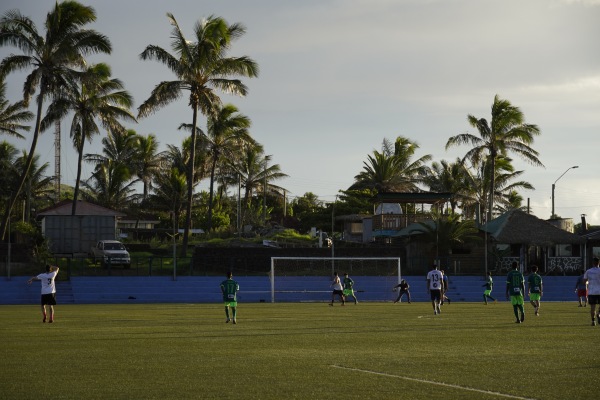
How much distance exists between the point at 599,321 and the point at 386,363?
43.0ft

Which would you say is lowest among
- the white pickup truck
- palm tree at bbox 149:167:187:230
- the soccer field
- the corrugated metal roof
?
the soccer field

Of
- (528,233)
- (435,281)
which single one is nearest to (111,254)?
(528,233)

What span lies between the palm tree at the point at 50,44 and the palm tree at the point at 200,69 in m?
4.54

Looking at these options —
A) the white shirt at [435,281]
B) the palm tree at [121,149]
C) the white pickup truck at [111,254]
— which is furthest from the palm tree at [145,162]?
the white shirt at [435,281]

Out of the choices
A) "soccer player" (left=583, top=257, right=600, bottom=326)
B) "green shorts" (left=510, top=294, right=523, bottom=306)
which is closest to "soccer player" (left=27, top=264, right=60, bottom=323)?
"green shorts" (left=510, top=294, right=523, bottom=306)

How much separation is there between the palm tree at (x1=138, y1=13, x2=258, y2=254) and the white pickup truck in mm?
4028

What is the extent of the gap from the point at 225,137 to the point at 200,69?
2395 centimetres

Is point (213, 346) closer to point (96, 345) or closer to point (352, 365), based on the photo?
point (96, 345)

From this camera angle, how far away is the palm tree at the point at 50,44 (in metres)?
53.9

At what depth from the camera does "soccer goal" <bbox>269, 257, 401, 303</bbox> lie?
5059 cm

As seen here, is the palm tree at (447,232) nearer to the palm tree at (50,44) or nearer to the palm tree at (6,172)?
the palm tree at (50,44)

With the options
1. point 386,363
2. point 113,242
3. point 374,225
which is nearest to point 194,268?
point 113,242

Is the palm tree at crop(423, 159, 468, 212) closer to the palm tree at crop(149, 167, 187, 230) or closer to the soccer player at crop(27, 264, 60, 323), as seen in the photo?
the palm tree at crop(149, 167, 187, 230)

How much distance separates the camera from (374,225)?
224 feet
